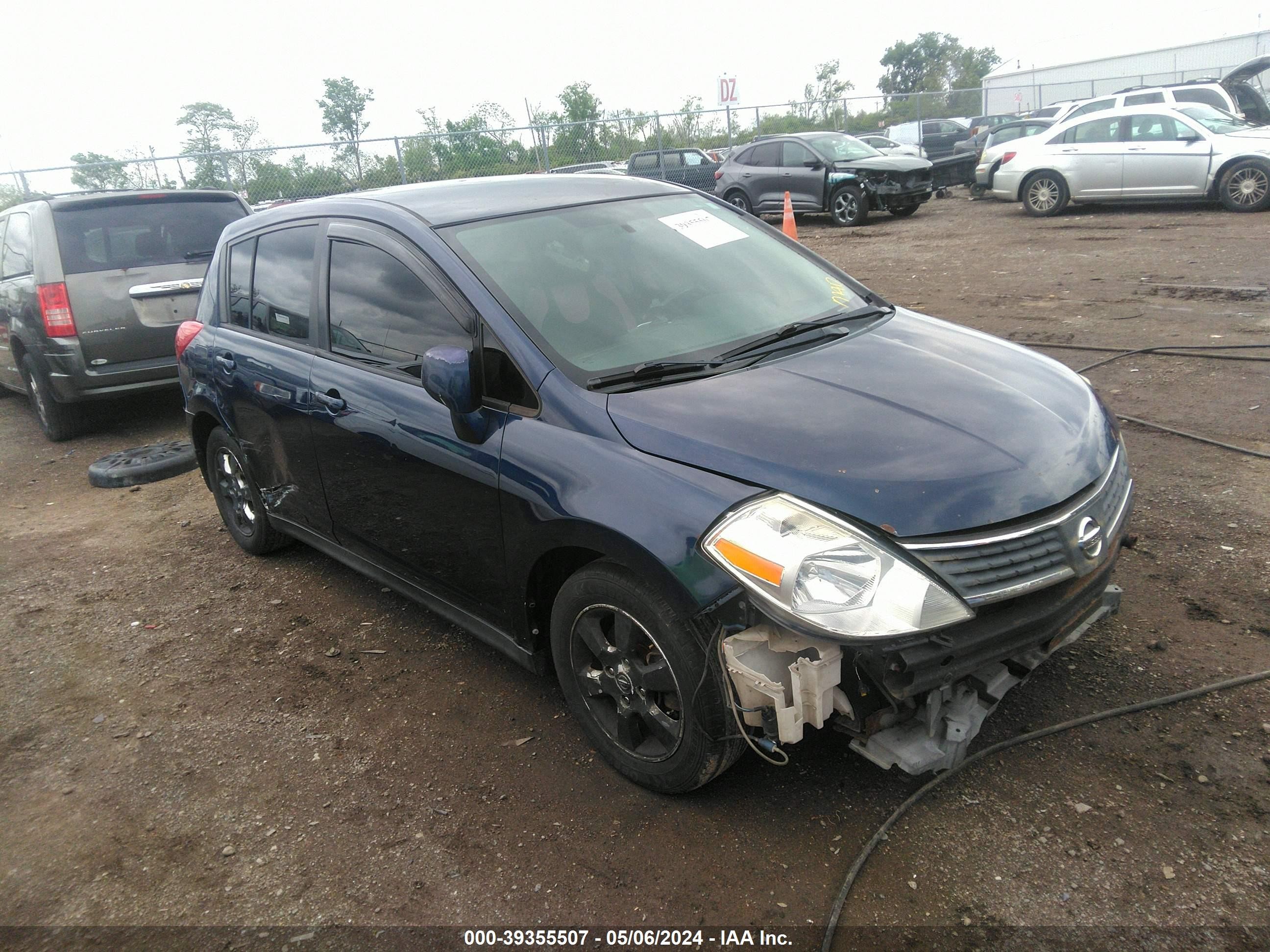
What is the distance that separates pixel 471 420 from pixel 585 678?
93 cm

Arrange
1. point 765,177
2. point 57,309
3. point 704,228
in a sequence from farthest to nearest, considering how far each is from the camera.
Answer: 1. point 765,177
2. point 57,309
3. point 704,228

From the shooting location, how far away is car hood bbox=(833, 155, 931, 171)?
17078mm

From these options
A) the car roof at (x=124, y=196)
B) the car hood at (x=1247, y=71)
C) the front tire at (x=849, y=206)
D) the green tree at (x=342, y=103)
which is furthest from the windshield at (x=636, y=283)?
the green tree at (x=342, y=103)

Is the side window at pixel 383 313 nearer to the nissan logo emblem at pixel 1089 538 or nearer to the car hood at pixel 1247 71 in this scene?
the nissan logo emblem at pixel 1089 538

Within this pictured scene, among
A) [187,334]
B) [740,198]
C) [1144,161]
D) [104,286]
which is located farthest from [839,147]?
[187,334]

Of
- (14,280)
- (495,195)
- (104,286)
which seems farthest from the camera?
(14,280)

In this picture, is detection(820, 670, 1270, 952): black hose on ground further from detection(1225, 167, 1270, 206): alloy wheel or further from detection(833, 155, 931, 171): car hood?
detection(833, 155, 931, 171): car hood

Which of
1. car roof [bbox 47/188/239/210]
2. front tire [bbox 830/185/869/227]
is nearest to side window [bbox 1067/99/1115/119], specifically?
front tire [bbox 830/185/869/227]

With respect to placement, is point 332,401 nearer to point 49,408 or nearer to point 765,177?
point 49,408

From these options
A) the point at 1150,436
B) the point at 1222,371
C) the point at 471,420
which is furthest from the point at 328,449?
the point at 1222,371

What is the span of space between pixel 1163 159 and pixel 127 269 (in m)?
14.2

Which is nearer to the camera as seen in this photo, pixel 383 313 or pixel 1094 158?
pixel 383 313

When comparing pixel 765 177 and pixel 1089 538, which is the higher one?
pixel 765 177

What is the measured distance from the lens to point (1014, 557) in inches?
96.3
